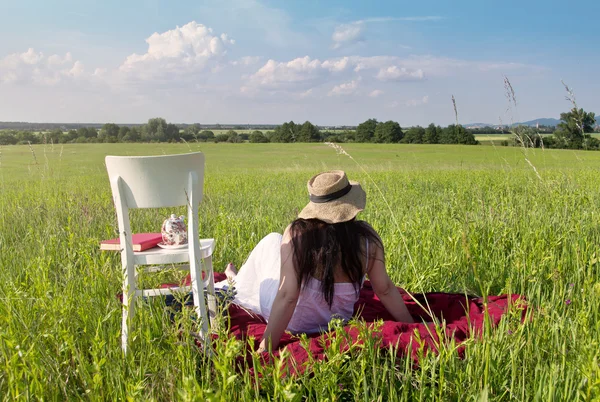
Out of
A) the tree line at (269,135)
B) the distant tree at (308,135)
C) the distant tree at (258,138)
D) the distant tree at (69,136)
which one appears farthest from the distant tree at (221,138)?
the distant tree at (69,136)

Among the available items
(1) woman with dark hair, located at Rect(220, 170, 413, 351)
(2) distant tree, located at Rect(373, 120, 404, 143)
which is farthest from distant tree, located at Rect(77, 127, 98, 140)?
(1) woman with dark hair, located at Rect(220, 170, 413, 351)

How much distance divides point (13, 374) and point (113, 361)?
51 centimetres

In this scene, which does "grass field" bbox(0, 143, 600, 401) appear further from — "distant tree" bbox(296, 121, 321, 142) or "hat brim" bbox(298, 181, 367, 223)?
"distant tree" bbox(296, 121, 321, 142)

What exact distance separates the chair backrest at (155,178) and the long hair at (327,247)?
809 millimetres

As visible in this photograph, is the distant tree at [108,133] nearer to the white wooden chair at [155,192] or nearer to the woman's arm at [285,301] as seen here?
the white wooden chair at [155,192]

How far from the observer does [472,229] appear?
4824 mm

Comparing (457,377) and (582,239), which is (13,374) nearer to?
(457,377)

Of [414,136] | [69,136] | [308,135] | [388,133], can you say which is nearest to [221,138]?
[308,135]

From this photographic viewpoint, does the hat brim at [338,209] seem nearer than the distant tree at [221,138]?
Yes

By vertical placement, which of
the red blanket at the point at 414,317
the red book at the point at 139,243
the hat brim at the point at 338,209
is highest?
the hat brim at the point at 338,209

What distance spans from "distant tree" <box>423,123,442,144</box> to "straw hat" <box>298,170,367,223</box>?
2219 inches

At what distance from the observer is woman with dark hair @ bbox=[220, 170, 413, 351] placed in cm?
300

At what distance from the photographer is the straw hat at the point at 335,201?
3.00 meters

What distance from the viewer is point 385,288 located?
3.23m
